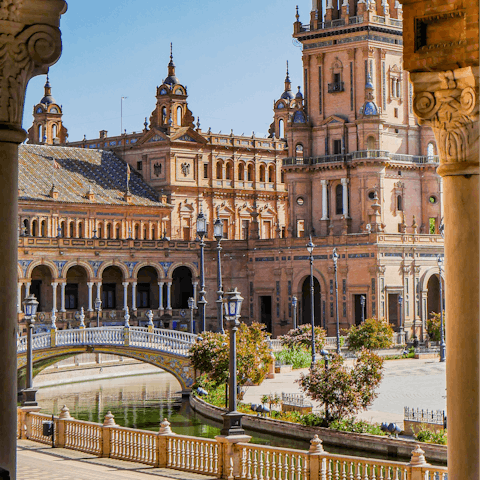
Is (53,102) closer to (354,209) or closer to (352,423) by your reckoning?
(354,209)

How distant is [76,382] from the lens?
169 ft

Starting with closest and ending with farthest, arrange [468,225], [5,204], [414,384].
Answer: [5,204] < [468,225] < [414,384]

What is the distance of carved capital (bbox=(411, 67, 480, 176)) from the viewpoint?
7.84 metres

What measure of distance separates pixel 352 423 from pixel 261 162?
5521 cm

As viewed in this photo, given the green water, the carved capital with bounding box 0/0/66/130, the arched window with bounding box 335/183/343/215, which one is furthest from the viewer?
the arched window with bounding box 335/183/343/215

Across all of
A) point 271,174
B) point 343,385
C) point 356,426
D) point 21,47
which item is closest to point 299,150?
point 271,174

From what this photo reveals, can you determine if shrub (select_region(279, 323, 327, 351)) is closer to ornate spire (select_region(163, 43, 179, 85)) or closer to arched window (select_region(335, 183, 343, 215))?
arched window (select_region(335, 183, 343, 215))

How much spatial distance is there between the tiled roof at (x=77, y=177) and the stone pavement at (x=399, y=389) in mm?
26546

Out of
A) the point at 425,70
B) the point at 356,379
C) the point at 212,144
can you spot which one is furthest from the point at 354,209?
the point at 425,70

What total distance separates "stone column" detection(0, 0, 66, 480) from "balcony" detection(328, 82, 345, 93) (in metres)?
62.5

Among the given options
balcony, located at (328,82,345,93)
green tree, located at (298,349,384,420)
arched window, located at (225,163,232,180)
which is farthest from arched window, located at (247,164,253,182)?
green tree, located at (298,349,384,420)

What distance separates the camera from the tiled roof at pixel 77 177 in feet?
223

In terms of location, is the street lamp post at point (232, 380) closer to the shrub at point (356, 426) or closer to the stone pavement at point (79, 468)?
the stone pavement at point (79, 468)

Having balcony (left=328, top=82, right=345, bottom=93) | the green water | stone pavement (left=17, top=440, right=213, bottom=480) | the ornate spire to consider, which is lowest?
the green water
